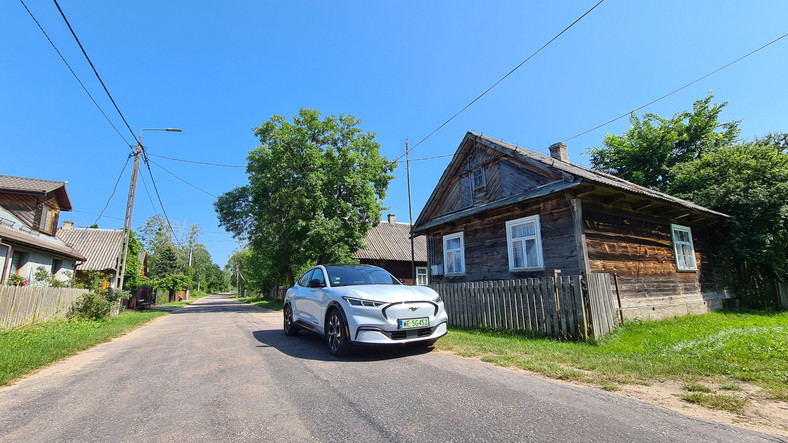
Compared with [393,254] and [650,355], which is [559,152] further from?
[393,254]

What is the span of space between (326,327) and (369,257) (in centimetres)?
2025

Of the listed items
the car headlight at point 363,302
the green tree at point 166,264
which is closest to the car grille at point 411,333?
the car headlight at point 363,302

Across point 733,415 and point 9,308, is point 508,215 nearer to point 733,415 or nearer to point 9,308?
point 733,415

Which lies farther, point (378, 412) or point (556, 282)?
point (556, 282)

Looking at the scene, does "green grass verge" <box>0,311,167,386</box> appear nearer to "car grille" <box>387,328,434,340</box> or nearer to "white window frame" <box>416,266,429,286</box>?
"car grille" <box>387,328,434,340</box>

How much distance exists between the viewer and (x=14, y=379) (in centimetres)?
487

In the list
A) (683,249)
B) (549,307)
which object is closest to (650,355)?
(549,307)

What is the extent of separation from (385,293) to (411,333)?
29.7 inches

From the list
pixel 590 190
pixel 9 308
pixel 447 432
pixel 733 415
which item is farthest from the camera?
pixel 9 308

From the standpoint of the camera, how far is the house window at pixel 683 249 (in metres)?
11.9

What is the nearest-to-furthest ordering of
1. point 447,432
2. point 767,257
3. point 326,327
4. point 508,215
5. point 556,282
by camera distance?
point 447,432
point 326,327
point 556,282
point 508,215
point 767,257

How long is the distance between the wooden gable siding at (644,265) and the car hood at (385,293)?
5462mm

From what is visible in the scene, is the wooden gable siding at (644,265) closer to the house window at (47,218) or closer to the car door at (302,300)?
the car door at (302,300)

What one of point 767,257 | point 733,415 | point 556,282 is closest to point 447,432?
point 733,415
